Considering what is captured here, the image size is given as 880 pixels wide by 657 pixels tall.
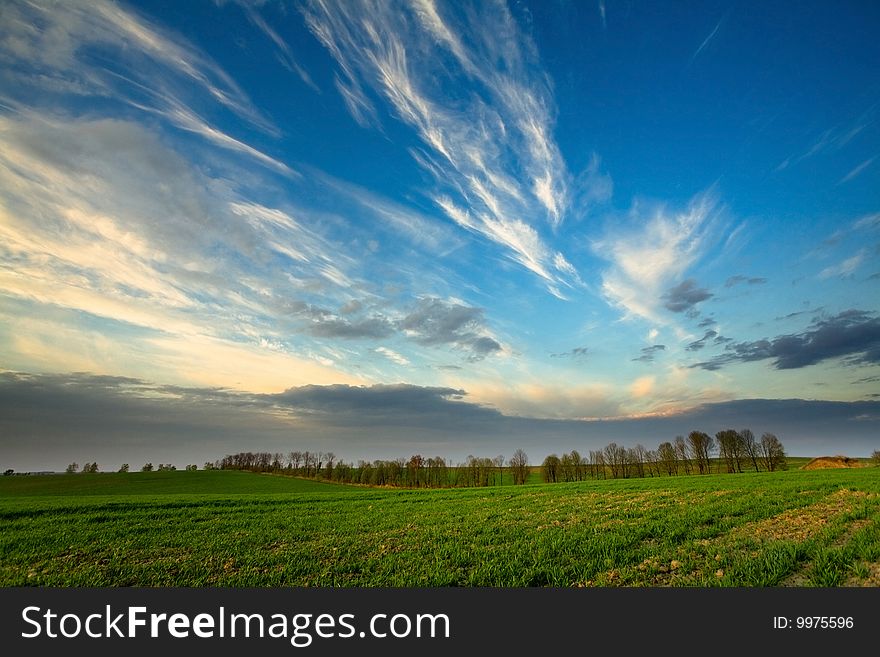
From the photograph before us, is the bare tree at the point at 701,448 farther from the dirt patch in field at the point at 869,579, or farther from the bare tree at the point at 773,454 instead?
the dirt patch in field at the point at 869,579

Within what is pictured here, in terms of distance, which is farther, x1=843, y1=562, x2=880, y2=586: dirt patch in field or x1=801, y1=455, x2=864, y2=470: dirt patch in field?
x1=801, y1=455, x2=864, y2=470: dirt patch in field

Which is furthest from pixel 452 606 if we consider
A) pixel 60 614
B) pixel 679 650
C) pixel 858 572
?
pixel 858 572

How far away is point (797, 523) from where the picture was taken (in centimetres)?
1423

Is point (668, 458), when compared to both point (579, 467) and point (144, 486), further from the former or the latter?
point (144, 486)

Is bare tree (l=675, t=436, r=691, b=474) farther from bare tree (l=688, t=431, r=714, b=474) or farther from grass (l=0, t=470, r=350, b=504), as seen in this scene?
grass (l=0, t=470, r=350, b=504)

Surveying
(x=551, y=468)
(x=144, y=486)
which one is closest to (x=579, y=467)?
(x=551, y=468)

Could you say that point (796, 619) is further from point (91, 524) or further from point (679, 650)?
point (91, 524)

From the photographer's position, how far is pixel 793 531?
12.8 metres

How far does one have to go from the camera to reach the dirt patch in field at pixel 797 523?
40.2ft

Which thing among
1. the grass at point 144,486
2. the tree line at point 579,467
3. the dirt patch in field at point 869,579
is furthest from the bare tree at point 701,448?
the dirt patch in field at point 869,579

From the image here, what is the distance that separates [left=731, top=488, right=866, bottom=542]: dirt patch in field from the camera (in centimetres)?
1225

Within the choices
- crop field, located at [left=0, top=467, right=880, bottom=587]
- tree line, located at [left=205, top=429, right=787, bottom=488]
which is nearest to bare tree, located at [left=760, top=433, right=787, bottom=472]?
tree line, located at [left=205, top=429, right=787, bottom=488]

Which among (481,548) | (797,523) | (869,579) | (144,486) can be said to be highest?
(869,579)

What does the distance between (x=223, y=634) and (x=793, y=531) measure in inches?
655
